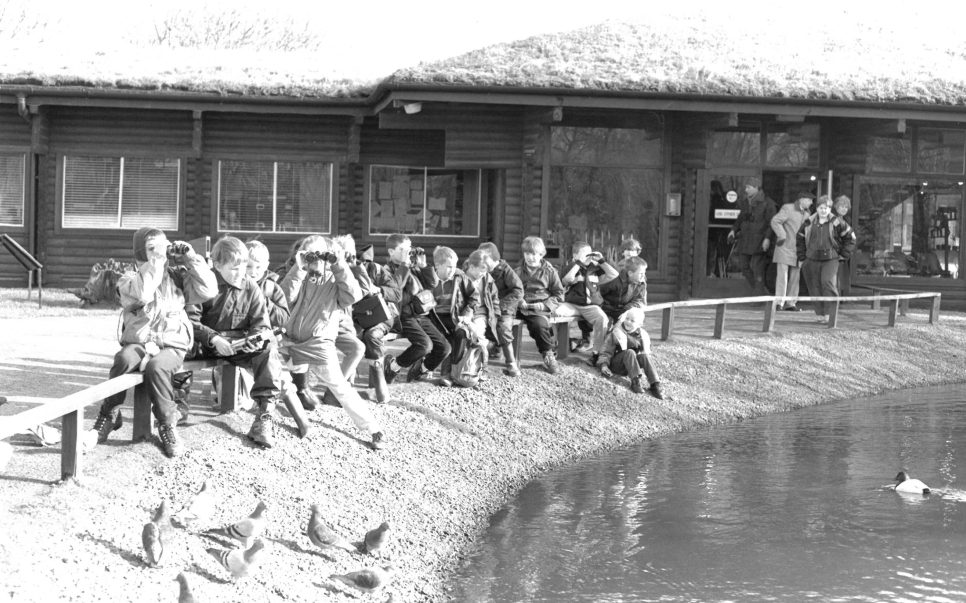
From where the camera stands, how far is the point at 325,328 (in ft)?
28.9

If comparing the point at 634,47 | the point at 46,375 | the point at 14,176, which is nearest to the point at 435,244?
the point at 634,47

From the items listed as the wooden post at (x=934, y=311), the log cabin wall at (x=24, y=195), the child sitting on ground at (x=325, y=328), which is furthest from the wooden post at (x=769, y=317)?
the log cabin wall at (x=24, y=195)

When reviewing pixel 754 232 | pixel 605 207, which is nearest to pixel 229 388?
pixel 605 207

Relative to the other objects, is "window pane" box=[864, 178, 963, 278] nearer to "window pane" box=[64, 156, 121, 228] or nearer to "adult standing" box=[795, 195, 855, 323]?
"adult standing" box=[795, 195, 855, 323]

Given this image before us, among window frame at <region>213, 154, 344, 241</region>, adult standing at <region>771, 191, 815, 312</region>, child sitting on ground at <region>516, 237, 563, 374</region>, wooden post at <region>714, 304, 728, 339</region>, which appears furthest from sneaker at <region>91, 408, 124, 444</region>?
window frame at <region>213, 154, 344, 241</region>

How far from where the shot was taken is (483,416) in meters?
10.5

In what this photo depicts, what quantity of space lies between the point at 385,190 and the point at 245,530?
14.7 meters

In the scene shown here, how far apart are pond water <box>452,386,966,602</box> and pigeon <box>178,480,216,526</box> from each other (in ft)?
4.69

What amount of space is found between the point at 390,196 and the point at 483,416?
35.1 feet

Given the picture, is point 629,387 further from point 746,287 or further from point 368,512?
point 746,287

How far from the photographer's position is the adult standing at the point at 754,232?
63.0 feet

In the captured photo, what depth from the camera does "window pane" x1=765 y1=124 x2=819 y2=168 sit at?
1977 centimetres

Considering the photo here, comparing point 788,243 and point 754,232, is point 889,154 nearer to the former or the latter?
point 754,232

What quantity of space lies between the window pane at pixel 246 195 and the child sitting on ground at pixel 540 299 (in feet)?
29.5
